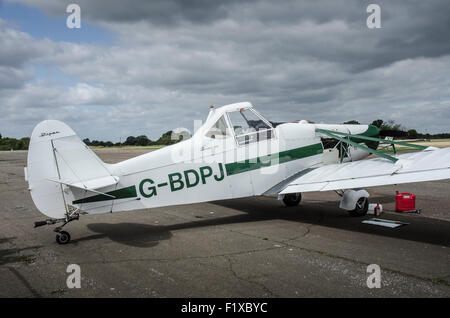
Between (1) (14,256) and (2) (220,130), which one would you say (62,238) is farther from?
(2) (220,130)

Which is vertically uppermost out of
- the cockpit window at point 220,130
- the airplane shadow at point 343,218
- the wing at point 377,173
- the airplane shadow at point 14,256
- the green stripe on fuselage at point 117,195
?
the cockpit window at point 220,130

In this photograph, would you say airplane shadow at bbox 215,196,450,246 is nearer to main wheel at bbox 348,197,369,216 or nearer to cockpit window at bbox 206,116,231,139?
main wheel at bbox 348,197,369,216

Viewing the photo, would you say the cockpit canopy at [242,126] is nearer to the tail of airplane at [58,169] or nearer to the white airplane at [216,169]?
the white airplane at [216,169]

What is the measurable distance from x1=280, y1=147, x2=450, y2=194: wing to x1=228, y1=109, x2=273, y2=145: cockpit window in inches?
54.1

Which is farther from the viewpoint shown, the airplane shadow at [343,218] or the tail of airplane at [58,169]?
the airplane shadow at [343,218]

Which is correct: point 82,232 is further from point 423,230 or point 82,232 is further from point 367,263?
point 423,230

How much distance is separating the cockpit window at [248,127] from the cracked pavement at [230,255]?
2.10 m

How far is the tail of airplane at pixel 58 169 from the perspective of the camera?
6016mm

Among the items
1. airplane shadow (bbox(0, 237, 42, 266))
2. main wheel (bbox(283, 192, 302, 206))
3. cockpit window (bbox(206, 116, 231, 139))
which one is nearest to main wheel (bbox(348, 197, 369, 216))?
main wheel (bbox(283, 192, 302, 206))

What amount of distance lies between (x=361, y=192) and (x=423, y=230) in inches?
69.1

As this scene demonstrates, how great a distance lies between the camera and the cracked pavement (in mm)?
4273

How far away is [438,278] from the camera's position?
14.7ft

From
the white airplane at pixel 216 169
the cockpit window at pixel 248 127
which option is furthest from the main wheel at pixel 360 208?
the cockpit window at pixel 248 127
